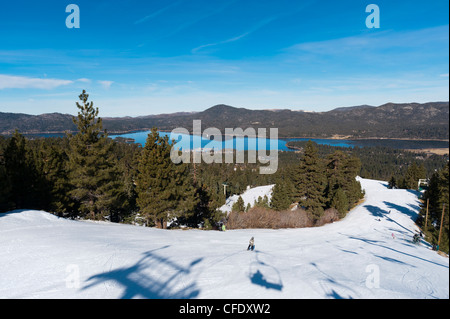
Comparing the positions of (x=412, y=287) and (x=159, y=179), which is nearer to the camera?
(x=412, y=287)

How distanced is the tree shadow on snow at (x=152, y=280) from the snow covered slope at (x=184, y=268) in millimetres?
32

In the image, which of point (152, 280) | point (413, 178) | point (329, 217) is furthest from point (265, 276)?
point (413, 178)

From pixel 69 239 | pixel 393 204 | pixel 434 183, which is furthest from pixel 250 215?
pixel 393 204

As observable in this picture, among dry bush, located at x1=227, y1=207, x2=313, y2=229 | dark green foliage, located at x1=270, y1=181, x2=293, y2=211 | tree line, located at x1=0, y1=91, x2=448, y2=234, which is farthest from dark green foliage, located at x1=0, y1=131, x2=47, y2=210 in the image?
dark green foliage, located at x1=270, y1=181, x2=293, y2=211

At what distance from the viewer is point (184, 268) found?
9.36 metres

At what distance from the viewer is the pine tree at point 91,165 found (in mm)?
19250

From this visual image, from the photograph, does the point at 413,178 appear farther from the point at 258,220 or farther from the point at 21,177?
the point at 21,177

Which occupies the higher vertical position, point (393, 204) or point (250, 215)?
point (250, 215)

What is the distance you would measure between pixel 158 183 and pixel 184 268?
11.4m

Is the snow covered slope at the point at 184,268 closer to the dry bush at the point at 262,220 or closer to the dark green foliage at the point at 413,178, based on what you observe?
the dry bush at the point at 262,220

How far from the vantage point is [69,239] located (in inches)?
456
